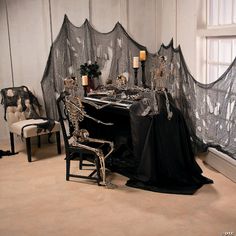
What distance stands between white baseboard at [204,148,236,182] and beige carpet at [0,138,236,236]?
7 centimetres

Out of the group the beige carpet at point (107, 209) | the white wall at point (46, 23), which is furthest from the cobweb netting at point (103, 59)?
the beige carpet at point (107, 209)

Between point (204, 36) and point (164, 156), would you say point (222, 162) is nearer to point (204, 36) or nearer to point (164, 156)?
point (164, 156)

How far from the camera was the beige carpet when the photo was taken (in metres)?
2.75

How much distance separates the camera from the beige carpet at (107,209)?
9.02ft

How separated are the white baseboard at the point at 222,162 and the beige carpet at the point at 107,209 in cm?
7

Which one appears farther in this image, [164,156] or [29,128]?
[29,128]

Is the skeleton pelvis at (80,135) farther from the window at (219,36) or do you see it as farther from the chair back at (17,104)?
the window at (219,36)

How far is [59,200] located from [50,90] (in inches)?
80.8

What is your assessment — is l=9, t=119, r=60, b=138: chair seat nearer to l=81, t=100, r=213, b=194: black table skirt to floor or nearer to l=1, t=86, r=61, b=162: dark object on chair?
l=1, t=86, r=61, b=162: dark object on chair

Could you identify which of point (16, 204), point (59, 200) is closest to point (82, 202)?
point (59, 200)

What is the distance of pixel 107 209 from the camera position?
3.09 m

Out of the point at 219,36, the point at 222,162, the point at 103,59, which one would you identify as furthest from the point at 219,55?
the point at 103,59

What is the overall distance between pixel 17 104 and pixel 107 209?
2.33m

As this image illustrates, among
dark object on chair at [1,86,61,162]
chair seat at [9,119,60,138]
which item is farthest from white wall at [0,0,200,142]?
chair seat at [9,119,60,138]
